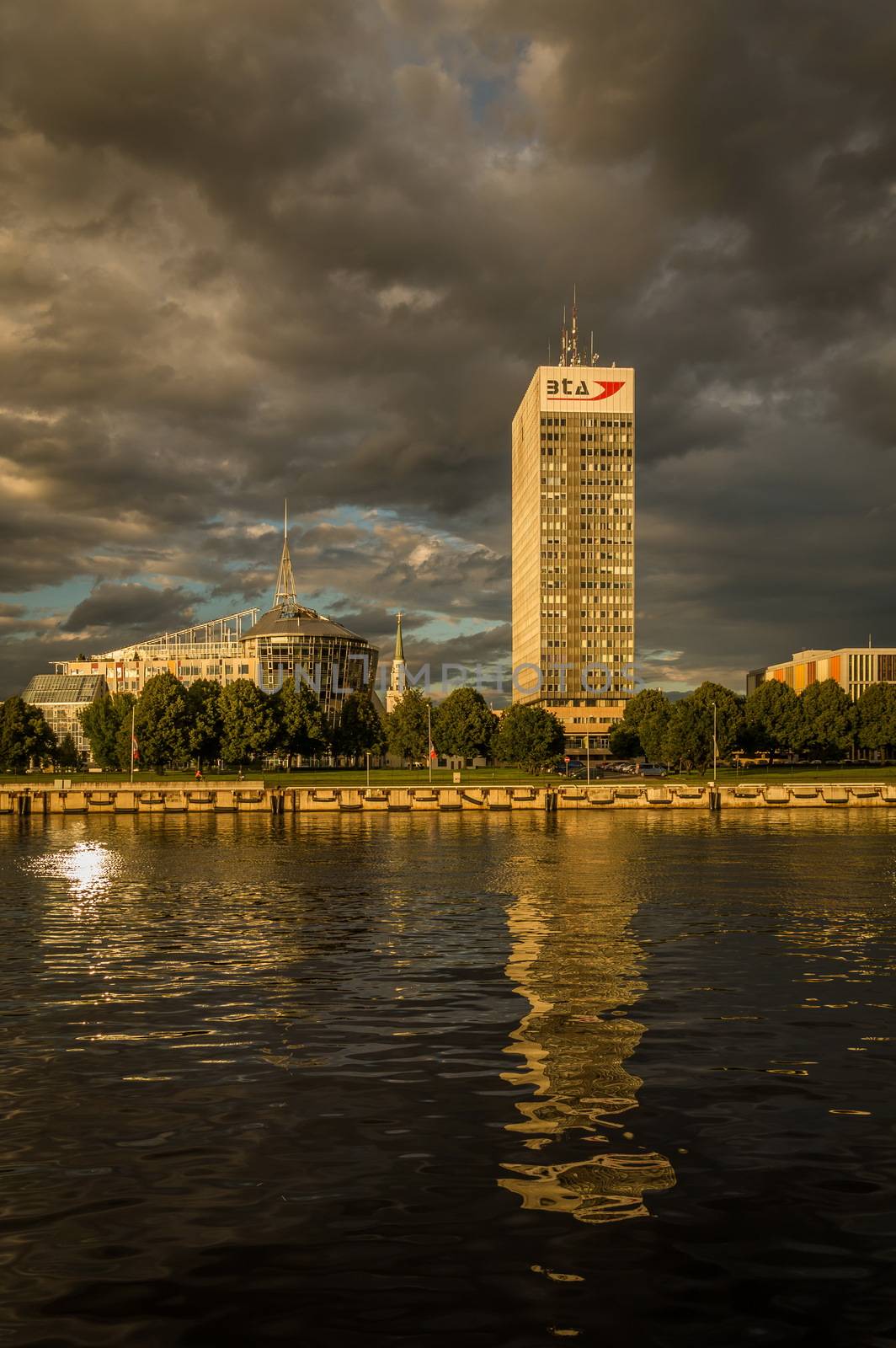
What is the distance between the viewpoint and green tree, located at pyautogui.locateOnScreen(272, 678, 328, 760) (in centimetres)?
17412

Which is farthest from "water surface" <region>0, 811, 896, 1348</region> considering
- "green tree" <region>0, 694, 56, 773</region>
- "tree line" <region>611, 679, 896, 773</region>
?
"green tree" <region>0, 694, 56, 773</region>

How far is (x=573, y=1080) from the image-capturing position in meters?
19.5

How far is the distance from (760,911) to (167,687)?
13857 centimetres

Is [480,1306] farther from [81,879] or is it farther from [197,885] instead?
[81,879]

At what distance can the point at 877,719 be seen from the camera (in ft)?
618

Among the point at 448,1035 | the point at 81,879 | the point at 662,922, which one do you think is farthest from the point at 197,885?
the point at 448,1035

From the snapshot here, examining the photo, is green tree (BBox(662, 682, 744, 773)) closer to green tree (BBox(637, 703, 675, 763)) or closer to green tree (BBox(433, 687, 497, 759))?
green tree (BBox(637, 703, 675, 763))

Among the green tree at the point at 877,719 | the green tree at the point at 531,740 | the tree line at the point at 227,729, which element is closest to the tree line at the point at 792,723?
the green tree at the point at 877,719

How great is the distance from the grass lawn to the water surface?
352ft

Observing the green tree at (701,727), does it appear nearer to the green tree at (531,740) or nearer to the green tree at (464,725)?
the green tree at (531,740)

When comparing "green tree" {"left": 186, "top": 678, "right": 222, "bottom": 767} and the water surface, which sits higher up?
"green tree" {"left": 186, "top": 678, "right": 222, "bottom": 767}

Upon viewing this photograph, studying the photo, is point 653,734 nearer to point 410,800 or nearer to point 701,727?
point 701,727

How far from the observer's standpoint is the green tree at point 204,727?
163 metres

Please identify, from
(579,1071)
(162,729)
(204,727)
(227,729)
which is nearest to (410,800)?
(204,727)
